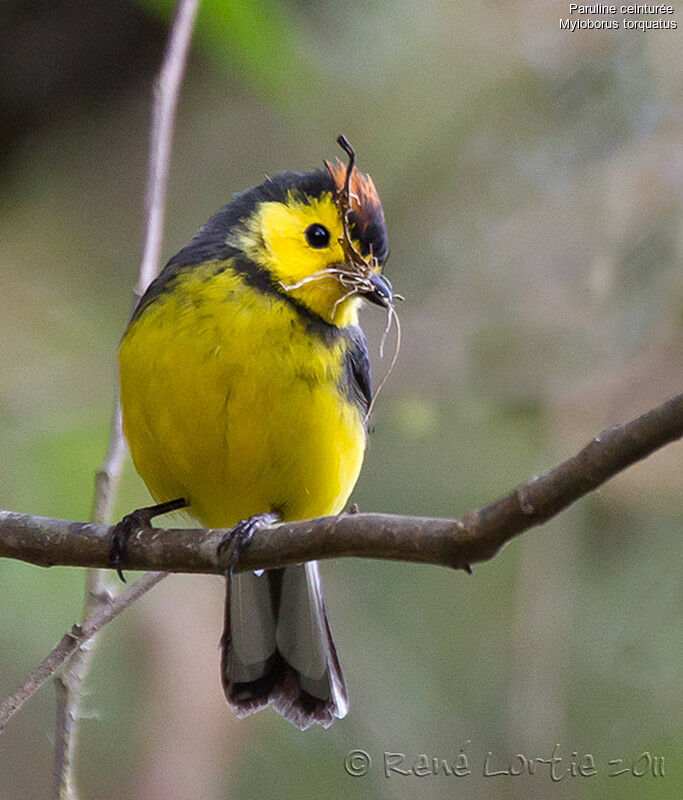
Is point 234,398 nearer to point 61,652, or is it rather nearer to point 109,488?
point 109,488

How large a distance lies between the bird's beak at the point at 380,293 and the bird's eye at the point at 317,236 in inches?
8.2

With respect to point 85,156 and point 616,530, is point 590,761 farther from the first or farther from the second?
point 85,156

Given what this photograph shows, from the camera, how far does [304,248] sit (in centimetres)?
344

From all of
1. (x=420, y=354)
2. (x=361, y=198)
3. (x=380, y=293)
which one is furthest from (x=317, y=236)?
(x=420, y=354)

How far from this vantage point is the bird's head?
332 cm

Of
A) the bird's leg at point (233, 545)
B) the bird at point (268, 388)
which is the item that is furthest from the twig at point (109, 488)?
the bird's leg at point (233, 545)

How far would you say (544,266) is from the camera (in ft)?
17.9

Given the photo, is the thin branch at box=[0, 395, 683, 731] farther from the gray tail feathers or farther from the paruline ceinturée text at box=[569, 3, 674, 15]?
the paruline ceinturée text at box=[569, 3, 674, 15]

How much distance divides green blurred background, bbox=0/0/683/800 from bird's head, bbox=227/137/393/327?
136cm

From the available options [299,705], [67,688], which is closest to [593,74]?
[299,705]

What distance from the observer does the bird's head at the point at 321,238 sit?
332 cm

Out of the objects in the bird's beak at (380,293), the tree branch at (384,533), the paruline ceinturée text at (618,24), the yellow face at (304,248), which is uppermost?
the paruline ceinturée text at (618,24)

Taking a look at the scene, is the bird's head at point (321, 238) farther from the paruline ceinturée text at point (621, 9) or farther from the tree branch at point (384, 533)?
the paruline ceinturée text at point (621, 9)

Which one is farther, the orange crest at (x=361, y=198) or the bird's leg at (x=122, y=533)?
the orange crest at (x=361, y=198)
